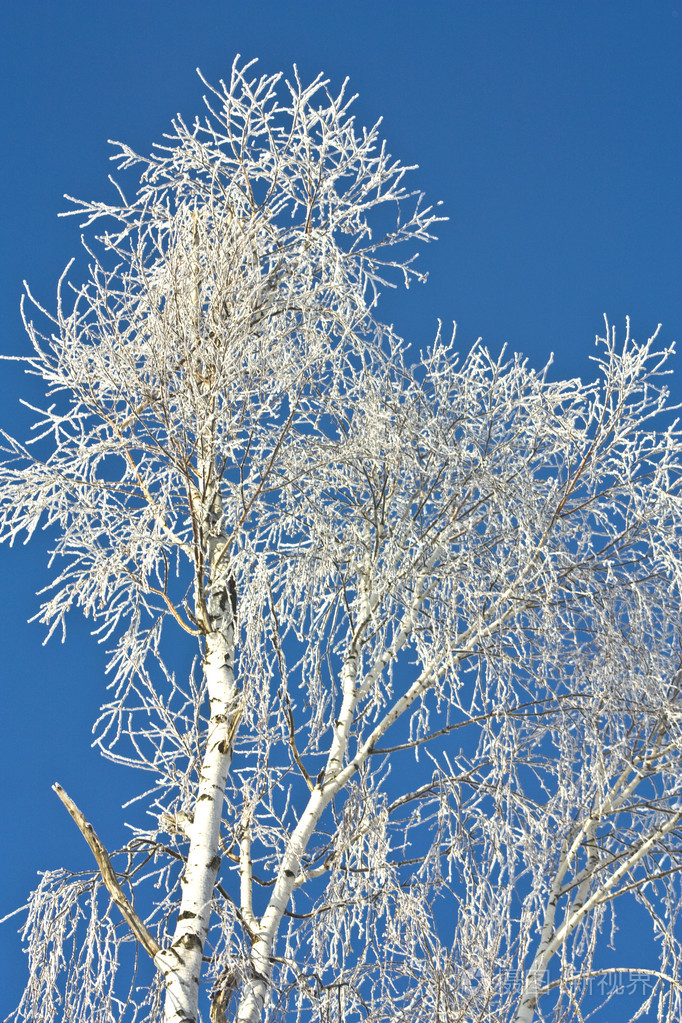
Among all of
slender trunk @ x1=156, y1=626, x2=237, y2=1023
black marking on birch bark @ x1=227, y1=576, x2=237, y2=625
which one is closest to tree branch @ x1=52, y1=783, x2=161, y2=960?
slender trunk @ x1=156, y1=626, x2=237, y2=1023

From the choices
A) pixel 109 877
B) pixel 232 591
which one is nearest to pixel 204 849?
pixel 109 877

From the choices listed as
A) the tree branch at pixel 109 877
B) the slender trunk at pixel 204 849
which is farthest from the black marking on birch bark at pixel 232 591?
the tree branch at pixel 109 877

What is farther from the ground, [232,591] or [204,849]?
[232,591]

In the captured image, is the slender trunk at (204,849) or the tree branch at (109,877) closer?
the slender trunk at (204,849)

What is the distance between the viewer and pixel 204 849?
12.8ft

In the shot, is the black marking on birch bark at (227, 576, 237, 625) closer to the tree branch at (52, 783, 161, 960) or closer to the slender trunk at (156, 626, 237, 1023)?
the slender trunk at (156, 626, 237, 1023)

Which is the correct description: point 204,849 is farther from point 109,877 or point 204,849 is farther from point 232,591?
point 232,591

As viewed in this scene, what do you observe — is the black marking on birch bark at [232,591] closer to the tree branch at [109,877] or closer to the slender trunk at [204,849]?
the slender trunk at [204,849]

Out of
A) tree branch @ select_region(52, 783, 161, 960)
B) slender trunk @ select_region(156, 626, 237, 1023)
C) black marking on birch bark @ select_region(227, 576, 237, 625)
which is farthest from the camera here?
black marking on birch bark @ select_region(227, 576, 237, 625)

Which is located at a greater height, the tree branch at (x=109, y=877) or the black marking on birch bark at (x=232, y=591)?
the black marking on birch bark at (x=232, y=591)

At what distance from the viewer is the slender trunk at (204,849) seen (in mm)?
3617

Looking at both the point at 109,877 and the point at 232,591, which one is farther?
the point at 232,591

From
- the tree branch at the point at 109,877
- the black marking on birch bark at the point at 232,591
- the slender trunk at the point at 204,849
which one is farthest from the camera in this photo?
the black marking on birch bark at the point at 232,591

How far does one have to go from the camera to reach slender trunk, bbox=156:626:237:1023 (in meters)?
3.62
